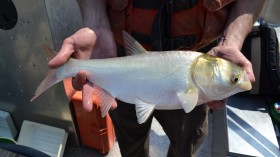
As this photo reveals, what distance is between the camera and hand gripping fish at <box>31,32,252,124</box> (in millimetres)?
1420

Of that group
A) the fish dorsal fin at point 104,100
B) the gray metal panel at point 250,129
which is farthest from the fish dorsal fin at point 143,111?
the gray metal panel at point 250,129

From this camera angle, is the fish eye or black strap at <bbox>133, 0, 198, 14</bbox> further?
black strap at <bbox>133, 0, 198, 14</bbox>

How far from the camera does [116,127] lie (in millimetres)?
2143

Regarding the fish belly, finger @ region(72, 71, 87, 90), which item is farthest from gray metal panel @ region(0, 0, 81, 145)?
the fish belly

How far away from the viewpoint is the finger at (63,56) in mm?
1461

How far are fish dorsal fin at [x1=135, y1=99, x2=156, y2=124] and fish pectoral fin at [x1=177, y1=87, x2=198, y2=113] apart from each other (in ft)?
0.46

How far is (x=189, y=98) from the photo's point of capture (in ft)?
4.68

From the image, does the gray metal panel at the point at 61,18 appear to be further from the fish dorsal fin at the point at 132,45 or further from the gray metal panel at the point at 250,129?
the gray metal panel at the point at 250,129

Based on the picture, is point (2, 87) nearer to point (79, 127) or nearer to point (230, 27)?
point (79, 127)

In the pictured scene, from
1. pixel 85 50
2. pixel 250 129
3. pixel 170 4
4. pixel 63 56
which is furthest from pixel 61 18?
pixel 250 129

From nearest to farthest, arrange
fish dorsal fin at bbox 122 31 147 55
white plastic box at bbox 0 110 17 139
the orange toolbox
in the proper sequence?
fish dorsal fin at bbox 122 31 147 55 → the orange toolbox → white plastic box at bbox 0 110 17 139

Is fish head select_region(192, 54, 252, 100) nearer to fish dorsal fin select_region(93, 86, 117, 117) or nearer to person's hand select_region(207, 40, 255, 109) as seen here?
person's hand select_region(207, 40, 255, 109)

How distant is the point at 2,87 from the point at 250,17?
2.02 meters

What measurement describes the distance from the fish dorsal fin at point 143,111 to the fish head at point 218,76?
9.3 inches
